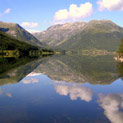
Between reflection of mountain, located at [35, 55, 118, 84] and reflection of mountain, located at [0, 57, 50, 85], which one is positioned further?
reflection of mountain, located at [35, 55, 118, 84]

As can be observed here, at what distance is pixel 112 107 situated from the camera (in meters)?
27.4

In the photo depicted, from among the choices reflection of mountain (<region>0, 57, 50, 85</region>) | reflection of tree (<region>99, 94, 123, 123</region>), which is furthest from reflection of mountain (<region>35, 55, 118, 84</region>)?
reflection of tree (<region>99, 94, 123, 123</region>)

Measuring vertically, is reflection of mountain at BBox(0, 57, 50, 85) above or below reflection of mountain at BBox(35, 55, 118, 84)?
above

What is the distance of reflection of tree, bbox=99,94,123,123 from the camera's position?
2265cm

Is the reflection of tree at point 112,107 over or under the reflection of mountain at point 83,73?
over

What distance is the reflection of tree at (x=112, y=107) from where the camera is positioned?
22.6 meters

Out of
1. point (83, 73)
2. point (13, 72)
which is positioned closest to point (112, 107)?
point (83, 73)

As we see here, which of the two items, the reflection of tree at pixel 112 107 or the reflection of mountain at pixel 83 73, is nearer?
the reflection of tree at pixel 112 107

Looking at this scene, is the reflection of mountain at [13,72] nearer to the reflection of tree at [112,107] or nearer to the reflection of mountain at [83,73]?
the reflection of mountain at [83,73]

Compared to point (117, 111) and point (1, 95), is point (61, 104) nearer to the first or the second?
point (117, 111)

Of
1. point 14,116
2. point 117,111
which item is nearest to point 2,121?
point 14,116

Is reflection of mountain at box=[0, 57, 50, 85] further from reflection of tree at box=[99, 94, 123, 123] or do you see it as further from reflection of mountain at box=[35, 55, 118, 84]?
reflection of tree at box=[99, 94, 123, 123]

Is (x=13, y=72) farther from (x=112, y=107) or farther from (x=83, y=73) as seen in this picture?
(x=112, y=107)

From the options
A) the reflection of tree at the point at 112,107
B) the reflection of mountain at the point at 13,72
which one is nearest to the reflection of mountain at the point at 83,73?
the reflection of mountain at the point at 13,72
